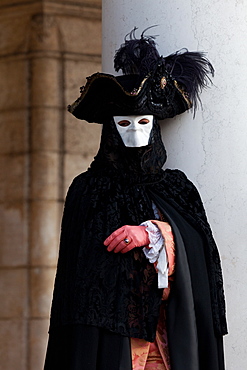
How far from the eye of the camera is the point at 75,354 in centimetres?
368

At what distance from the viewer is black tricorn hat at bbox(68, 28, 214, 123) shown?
3891mm

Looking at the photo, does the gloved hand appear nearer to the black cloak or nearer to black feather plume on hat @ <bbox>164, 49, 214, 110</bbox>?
the black cloak

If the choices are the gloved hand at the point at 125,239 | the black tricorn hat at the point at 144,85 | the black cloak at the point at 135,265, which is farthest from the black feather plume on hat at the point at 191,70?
the gloved hand at the point at 125,239

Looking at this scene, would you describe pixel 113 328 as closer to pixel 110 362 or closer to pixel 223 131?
pixel 110 362

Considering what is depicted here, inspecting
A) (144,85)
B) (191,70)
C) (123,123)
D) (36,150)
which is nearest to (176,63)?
(191,70)

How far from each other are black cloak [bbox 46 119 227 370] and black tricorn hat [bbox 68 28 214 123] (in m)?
0.09

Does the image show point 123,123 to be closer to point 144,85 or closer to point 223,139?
point 144,85

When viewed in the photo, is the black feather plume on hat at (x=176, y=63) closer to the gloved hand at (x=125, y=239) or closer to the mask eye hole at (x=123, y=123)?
the mask eye hole at (x=123, y=123)

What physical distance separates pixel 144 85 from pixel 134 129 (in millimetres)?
179

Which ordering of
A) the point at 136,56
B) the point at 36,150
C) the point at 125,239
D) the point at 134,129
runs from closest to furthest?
the point at 125,239 < the point at 134,129 < the point at 136,56 < the point at 36,150

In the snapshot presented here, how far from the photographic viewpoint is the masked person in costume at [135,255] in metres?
3.70

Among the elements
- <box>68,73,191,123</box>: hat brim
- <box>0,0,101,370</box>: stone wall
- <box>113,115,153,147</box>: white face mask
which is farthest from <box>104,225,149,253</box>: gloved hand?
A: <box>0,0,101,370</box>: stone wall

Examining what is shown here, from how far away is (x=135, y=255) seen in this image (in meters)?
3.76

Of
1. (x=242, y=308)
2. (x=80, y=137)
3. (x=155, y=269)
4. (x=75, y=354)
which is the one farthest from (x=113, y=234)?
(x=80, y=137)
